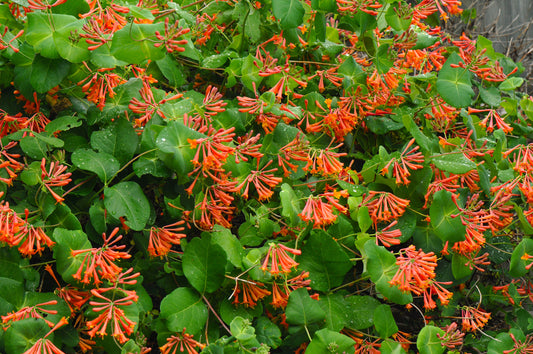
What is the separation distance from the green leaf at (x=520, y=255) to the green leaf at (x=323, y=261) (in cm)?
65

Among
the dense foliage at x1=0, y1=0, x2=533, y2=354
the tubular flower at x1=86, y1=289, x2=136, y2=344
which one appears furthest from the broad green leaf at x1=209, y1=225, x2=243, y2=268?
the tubular flower at x1=86, y1=289, x2=136, y2=344

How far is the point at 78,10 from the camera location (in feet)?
4.88

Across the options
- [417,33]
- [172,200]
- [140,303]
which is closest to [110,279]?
[140,303]

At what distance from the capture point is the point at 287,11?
66.2 inches

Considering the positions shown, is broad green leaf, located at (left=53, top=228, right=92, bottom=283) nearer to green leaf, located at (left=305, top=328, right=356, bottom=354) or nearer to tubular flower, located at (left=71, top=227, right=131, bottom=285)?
tubular flower, located at (left=71, top=227, right=131, bottom=285)

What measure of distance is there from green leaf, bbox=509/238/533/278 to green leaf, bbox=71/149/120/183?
136cm

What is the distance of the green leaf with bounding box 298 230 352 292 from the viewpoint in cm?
168

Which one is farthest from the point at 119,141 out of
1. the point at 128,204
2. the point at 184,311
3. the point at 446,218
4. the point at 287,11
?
the point at 446,218

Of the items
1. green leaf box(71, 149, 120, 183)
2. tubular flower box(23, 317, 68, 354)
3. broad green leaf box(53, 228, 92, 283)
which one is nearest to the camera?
tubular flower box(23, 317, 68, 354)

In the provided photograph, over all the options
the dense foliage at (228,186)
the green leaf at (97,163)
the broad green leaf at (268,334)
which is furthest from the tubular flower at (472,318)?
the green leaf at (97,163)

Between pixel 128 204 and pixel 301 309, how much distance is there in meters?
0.57

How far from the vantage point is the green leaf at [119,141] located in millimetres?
1551

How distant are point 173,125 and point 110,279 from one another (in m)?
0.40

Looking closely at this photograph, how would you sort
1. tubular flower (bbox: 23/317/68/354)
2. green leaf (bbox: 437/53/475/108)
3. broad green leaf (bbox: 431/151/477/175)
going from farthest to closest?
green leaf (bbox: 437/53/475/108) < broad green leaf (bbox: 431/151/477/175) < tubular flower (bbox: 23/317/68/354)
